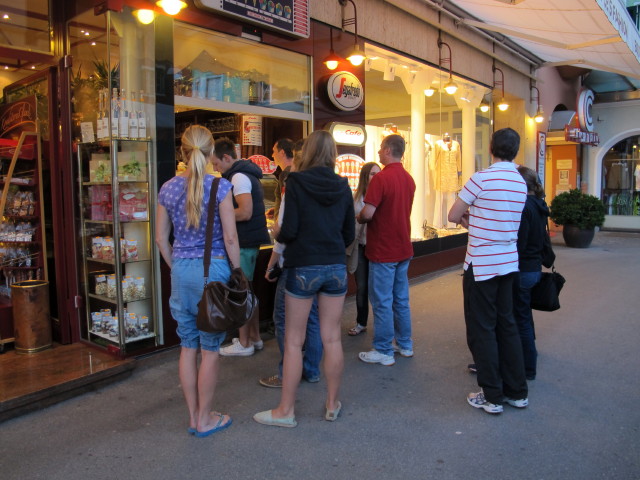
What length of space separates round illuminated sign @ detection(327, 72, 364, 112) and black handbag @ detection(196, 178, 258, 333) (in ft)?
12.1

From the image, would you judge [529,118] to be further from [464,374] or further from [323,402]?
[323,402]

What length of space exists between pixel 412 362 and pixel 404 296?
55cm

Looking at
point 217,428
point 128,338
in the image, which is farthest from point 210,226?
point 128,338

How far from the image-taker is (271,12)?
533cm

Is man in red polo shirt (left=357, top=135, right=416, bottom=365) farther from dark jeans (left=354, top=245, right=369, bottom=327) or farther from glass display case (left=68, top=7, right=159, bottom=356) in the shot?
glass display case (left=68, top=7, right=159, bottom=356)

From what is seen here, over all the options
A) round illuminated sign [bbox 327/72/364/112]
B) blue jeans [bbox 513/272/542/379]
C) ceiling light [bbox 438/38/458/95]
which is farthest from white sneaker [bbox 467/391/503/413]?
ceiling light [bbox 438/38/458/95]

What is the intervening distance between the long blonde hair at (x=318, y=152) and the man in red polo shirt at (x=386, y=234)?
117 centimetres

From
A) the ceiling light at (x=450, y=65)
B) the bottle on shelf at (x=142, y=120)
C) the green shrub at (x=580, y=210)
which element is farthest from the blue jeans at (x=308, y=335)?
the green shrub at (x=580, y=210)

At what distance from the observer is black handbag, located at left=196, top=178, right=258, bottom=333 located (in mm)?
2955

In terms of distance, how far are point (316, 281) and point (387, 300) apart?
1.42 metres

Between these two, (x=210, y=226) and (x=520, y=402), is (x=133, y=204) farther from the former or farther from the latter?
(x=520, y=402)

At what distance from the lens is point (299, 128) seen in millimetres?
6328

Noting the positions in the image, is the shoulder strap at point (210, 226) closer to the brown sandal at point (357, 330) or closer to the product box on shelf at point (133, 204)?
the product box on shelf at point (133, 204)

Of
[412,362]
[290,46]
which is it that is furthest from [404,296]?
[290,46]
